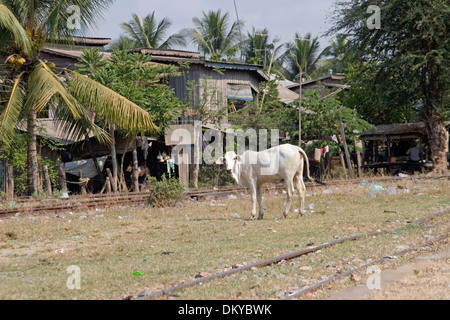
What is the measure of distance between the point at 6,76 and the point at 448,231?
42.1 ft

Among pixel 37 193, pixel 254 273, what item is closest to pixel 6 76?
pixel 37 193

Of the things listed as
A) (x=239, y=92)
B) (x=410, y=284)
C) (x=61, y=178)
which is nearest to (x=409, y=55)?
(x=239, y=92)

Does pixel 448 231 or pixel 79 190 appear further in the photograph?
pixel 79 190

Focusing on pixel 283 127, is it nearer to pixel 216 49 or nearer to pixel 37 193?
pixel 37 193

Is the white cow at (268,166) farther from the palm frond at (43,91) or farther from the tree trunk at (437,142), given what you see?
the tree trunk at (437,142)

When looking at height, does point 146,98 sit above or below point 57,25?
below

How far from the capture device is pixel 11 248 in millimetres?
10656

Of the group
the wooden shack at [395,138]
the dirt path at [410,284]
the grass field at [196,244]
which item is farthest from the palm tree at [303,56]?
the dirt path at [410,284]

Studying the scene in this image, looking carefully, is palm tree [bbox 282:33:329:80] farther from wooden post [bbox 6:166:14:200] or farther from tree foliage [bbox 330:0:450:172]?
wooden post [bbox 6:166:14:200]

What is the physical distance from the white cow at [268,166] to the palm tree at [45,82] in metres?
3.90

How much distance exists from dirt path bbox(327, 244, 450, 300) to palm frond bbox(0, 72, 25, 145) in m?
10.7
